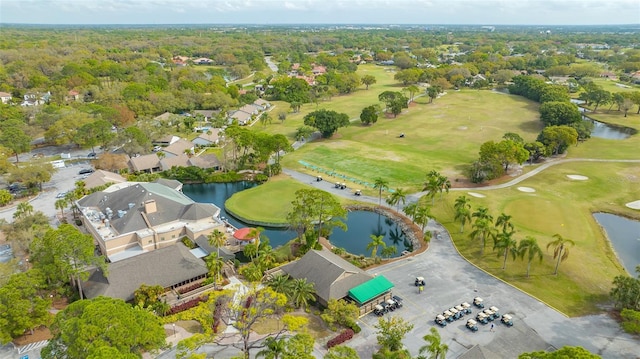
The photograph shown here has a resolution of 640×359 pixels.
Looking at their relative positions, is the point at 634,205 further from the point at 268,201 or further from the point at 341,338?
the point at 268,201

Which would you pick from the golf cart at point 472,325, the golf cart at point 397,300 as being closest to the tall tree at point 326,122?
the golf cart at point 397,300

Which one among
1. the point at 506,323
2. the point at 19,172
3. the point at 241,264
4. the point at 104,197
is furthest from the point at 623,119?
the point at 19,172

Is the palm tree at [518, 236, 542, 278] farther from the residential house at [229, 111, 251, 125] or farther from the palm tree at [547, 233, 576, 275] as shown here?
the residential house at [229, 111, 251, 125]

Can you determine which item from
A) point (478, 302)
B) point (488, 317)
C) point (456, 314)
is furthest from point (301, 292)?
point (488, 317)

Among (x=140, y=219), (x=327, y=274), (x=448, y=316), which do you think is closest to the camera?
(x=448, y=316)

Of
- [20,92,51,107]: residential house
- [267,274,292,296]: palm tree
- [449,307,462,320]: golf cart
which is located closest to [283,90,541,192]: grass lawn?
[449,307,462,320]: golf cart

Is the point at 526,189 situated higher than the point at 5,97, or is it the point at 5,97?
the point at 5,97
